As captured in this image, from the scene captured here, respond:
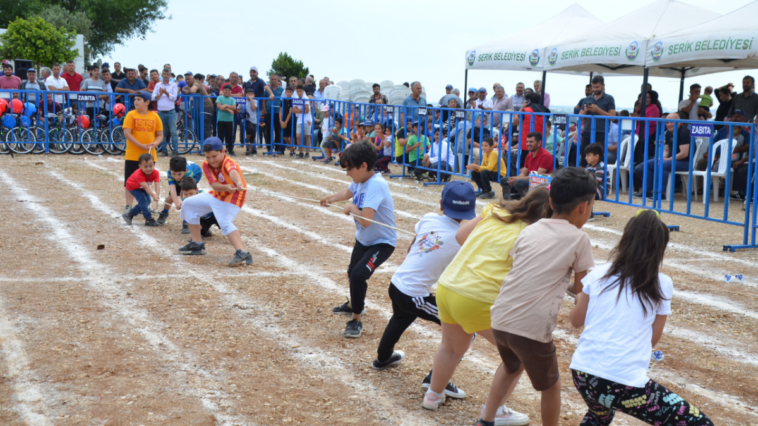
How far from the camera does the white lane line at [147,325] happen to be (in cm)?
407

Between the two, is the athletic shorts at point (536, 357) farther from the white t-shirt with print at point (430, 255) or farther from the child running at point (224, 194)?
the child running at point (224, 194)

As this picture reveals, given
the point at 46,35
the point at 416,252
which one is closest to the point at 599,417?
the point at 416,252

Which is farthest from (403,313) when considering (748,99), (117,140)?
(117,140)

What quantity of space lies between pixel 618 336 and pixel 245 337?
9.96 ft

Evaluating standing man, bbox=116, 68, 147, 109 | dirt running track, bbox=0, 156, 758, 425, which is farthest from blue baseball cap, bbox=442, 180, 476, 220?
standing man, bbox=116, 68, 147, 109

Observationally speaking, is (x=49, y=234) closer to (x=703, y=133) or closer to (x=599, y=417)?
(x=599, y=417)

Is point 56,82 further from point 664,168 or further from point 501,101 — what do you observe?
point 664,168

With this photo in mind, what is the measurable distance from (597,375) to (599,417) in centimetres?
27

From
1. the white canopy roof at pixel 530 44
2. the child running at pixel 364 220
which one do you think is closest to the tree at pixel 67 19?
the white canopy roof at pixel 530 44

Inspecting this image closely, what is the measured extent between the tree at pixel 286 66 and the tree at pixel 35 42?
23677mm

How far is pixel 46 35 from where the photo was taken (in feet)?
97.0

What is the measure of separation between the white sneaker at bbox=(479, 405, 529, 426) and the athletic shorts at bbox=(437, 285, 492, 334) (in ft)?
1.73

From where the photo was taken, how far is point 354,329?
5250 mm

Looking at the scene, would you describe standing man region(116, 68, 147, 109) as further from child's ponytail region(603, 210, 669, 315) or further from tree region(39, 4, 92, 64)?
tree region(39, 4, 92, 64)
